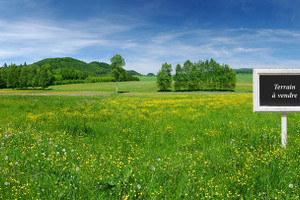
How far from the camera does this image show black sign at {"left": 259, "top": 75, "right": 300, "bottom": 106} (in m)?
5.09

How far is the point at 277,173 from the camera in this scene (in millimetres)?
3715

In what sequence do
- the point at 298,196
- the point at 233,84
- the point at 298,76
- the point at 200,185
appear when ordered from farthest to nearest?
the point at 233,84, the point at 298,76, the point at 200,185, the point at 298,196

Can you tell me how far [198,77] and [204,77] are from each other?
9.37ft

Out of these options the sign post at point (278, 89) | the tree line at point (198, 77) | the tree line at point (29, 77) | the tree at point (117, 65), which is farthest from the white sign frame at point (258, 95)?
the tree line at point (29, 77)

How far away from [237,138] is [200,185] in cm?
360

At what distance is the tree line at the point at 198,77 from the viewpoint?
7650 centimetres

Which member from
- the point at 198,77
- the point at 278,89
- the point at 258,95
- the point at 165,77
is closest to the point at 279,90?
the point at 278,89

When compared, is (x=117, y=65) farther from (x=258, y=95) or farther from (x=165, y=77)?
(x=258, y=95)

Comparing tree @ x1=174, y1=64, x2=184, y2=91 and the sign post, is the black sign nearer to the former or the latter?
the sign post

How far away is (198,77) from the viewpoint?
7856 cm

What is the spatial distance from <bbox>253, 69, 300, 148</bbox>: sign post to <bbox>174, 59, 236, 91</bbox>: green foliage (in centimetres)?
7268

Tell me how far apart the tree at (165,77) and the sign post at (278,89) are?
232ft

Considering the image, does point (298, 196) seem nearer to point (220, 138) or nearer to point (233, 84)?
point (220, 138)

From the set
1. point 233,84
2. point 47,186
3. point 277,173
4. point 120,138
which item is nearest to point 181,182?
point 277,173
